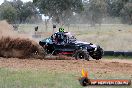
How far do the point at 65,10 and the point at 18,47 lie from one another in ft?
125

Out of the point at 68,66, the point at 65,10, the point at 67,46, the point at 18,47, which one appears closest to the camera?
the point at 68,66

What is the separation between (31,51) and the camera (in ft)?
66.6

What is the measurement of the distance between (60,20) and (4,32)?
130ft

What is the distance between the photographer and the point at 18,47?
66.5 feet

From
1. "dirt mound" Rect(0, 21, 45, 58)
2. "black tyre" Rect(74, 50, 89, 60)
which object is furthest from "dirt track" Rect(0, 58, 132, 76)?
"dirt mound" Rect(0, 21, 45, 58)

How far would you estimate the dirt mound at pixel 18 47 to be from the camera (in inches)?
794

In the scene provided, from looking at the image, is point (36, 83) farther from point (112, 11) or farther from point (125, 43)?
point (112, 11)

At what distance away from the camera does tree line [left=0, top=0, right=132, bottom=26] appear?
56.8 metres

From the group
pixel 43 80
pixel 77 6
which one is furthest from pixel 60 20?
pixel 43 80

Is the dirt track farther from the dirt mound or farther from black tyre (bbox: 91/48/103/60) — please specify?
black tyre (bbox: 91/48/103/60)

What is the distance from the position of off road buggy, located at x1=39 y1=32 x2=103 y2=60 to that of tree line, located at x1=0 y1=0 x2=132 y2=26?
114 feet

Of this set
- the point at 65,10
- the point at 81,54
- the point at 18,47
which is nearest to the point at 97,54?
the point at 81,54

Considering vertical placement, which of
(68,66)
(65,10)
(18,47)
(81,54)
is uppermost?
(65,10)

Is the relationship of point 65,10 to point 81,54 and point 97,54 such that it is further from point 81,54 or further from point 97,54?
point 81,54
